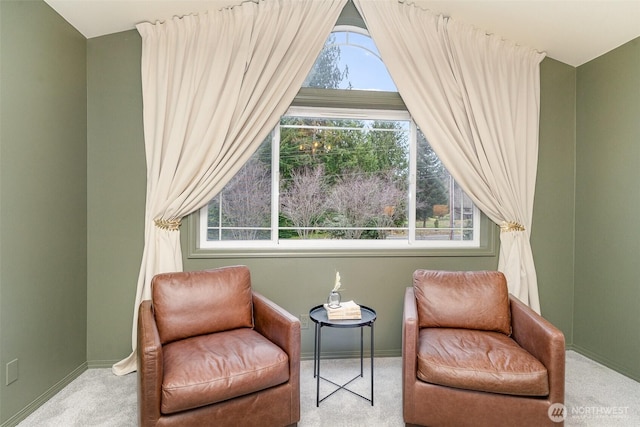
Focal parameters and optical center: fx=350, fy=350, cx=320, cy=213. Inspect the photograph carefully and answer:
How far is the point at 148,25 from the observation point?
2.76 meters

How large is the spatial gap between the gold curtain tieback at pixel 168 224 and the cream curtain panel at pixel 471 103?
2.17 m

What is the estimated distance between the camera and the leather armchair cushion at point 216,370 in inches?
67.7

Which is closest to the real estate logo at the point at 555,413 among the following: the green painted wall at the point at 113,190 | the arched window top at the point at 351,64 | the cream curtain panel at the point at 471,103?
the cream curtain panel at the point at 471,103

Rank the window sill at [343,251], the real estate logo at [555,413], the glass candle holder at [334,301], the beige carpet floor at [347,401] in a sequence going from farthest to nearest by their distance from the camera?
the window sill at [343,251]
the glass candle holder at [334,301]
the beige carpet floor at [347,401]
the real estate logo at [555,413]

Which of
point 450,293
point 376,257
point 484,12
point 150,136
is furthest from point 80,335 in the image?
point 484,12

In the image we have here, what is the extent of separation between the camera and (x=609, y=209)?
9.62 feet

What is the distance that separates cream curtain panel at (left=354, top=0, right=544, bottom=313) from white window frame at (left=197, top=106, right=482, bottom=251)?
232 mm

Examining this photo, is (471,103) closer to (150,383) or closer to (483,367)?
(483,367)

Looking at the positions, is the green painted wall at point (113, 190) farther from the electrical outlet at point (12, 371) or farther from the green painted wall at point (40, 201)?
the electrical outlet at point (12, 371)

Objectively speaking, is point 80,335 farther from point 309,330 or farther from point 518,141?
point 518,141

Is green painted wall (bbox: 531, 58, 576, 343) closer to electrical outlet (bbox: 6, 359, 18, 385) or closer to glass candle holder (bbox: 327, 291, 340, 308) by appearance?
glass candle holder (bbox: 327, 291, 340, 308)

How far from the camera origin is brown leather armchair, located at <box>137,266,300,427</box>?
1717mm

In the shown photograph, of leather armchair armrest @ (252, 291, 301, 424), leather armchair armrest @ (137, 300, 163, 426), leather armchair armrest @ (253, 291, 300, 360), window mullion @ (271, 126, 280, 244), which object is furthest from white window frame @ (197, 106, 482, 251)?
leather armchair armrest @ (137, 300, 163, 426)

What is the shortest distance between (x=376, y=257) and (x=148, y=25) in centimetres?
264
